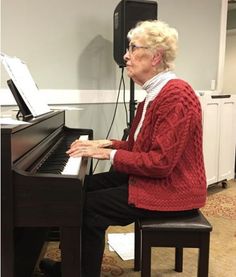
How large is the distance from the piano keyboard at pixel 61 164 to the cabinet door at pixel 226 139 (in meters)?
2.26

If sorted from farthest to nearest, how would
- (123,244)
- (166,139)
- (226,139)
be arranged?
1. (226,139)
2. (123,244)
3. (166,139)

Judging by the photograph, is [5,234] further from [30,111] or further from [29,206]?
[30,111]

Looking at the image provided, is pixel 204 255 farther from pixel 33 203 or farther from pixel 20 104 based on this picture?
pixel 20 104

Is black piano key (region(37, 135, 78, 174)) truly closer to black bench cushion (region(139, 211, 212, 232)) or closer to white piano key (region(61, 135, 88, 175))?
white piano key (region(61, 135, 88, 175))

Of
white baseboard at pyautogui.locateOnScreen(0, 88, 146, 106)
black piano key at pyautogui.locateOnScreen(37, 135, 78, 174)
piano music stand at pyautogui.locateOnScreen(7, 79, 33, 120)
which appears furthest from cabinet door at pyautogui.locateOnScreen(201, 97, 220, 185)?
piano music stand at pyautogui.locateOnScreen(7, 79, 33, 120)

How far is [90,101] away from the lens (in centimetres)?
313

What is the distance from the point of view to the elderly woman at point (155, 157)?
139 centimetres

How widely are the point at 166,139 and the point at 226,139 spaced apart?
2469 mm

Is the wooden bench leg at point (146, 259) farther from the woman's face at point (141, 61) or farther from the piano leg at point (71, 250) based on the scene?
the woman's face at point (141, 61)

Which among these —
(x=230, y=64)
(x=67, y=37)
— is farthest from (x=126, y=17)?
(x=230, y=64)

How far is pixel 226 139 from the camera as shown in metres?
3.66

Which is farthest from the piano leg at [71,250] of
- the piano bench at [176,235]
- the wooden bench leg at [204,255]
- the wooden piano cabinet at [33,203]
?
the wooden bench leg at [204,255]

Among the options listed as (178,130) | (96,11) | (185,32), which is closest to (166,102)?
(178,130)

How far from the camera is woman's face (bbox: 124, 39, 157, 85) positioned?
1.54 meters
